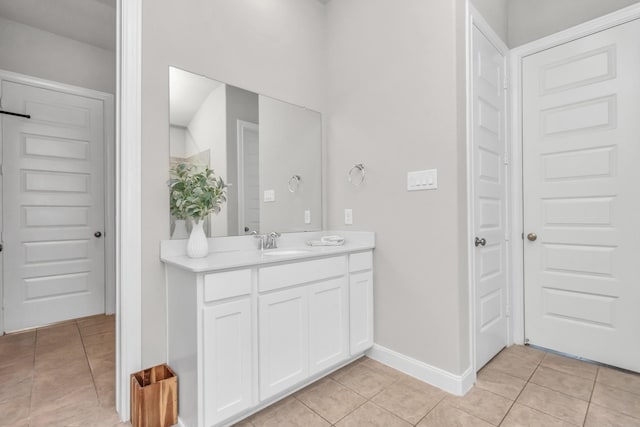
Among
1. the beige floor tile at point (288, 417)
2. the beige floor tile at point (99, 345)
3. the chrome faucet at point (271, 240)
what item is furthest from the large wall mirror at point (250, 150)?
the beige floor tile at point (99, 345)

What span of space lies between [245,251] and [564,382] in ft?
7.00

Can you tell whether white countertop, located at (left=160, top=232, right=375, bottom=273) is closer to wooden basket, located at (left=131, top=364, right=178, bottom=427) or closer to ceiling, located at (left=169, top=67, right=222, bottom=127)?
wooden basket, located at (left=131, top=364, right=178, bottom=427)

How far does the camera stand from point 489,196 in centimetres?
215

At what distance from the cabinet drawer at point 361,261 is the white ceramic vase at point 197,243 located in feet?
3.02

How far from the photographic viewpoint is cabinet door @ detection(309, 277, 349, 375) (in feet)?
5.85

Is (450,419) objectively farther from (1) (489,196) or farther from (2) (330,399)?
(1) (489,196)

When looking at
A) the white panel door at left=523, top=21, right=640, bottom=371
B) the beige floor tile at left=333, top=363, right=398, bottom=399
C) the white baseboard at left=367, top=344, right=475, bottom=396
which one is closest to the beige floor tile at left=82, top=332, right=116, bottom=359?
the beige floor tile at left=333, top=363, right=398, bottom=399

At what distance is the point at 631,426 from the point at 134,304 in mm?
2520

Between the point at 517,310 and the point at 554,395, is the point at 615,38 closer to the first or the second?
the point at 517,310

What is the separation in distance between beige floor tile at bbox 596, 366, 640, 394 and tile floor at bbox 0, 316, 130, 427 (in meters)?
2.79

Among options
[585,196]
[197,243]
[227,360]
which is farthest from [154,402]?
[585,196]

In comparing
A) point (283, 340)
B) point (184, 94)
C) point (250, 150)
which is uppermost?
point (184, 94)

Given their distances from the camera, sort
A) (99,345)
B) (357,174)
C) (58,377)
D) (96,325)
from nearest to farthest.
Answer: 1. (58,377)
2. (357,174)
3. (99,345)
4. (96,325)

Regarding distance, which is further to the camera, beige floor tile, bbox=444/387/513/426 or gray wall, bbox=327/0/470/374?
gray wall, bbox=327/0/470/374
